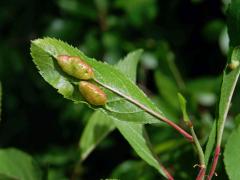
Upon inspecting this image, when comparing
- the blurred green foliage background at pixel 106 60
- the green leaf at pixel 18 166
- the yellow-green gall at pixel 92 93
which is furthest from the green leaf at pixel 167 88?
the yellow-green gall at pixel 92 93

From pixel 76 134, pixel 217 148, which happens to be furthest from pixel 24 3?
pixel 217 148

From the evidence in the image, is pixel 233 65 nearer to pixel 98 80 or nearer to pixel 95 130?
pixel 98 80

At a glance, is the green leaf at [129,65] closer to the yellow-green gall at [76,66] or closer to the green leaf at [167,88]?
the yellow-green gall at [76,66]

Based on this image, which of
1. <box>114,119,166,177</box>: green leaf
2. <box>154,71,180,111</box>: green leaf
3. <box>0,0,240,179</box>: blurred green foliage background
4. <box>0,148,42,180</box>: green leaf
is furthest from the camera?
<box>0,0,240,179</box>: blurred green foliage background

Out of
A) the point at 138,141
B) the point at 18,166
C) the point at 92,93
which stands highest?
the point at 92,93

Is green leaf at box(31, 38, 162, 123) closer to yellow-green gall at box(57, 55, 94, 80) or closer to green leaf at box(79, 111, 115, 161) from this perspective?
yellow-green gall at box(57, 55, 94, 80)

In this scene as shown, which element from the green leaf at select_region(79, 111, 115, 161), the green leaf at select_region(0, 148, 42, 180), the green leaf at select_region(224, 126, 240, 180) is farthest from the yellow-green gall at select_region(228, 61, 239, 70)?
the green leaf at select_region(0, 148, 42, 180)

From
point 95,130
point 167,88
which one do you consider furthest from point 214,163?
point 167,88
